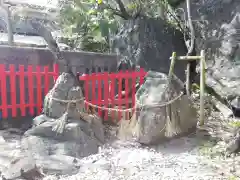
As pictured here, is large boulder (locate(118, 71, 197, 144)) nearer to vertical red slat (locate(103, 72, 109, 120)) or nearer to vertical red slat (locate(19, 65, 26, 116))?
vertical red slat (locate(103, 72, 109, 120))

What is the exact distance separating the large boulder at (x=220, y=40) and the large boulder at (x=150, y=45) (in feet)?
2.39

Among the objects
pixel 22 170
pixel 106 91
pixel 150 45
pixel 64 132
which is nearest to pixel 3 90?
pixel 64 132

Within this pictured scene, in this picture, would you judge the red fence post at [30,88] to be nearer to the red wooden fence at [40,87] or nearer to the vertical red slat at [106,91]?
the red wooden fence at [40,87]

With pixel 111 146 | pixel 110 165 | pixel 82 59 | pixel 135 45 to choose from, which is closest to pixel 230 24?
pixel 135 45

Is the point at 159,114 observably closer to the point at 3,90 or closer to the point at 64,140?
the point at 64,140

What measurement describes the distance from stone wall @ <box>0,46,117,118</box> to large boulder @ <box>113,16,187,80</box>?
59 cm

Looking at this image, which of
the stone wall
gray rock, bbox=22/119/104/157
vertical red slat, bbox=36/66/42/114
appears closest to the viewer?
gray rock, bbox=22/119/104/157

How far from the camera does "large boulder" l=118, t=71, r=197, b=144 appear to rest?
179 inches

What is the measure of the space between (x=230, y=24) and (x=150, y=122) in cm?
371

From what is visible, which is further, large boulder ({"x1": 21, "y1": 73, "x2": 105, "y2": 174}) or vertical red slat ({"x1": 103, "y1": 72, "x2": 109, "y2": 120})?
vertical red slat ({"x1": 103, "y1": 72, "x2": 109, "y2": 120})

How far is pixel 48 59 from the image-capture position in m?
5.88

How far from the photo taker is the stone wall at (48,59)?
538 cm

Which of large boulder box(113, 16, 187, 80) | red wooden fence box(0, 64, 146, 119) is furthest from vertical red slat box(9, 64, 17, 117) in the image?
large boulder box(113, 16, 187, 80)

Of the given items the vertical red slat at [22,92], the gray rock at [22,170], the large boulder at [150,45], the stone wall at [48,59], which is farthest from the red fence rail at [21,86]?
the large boulder at [150,45]
